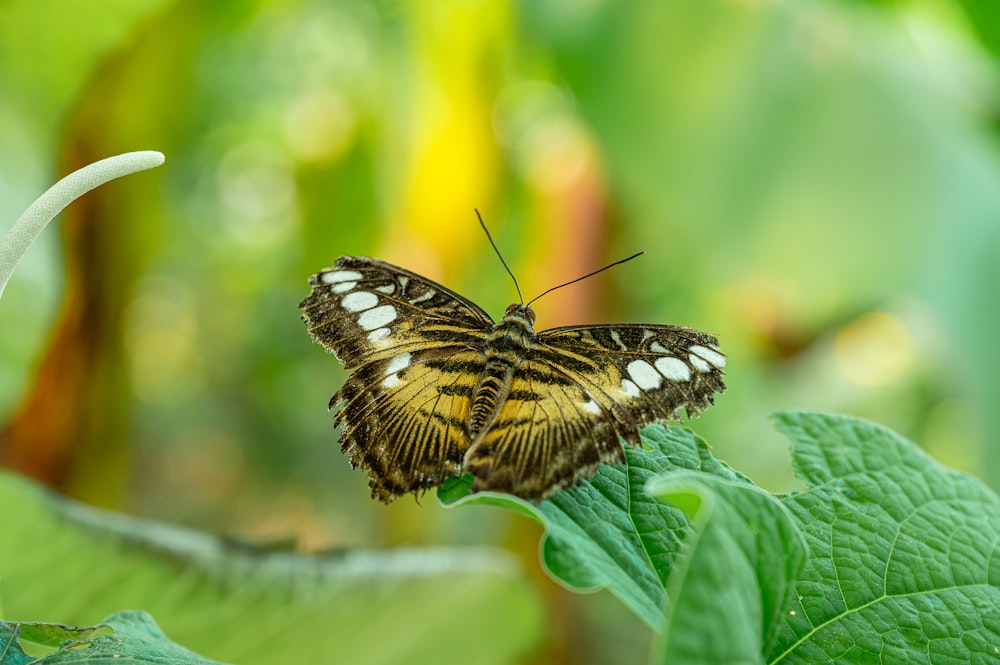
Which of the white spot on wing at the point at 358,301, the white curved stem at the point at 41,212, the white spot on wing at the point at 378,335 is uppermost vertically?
the white curved stem at the point at 41,212

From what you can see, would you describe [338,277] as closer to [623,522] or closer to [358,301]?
[358,301]

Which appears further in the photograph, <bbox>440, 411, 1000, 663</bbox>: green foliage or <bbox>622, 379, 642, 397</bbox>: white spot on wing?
<bbox>622, 379, 642, 397</bbox>: white spot on wing

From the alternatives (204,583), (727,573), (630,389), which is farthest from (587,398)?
(204,583)

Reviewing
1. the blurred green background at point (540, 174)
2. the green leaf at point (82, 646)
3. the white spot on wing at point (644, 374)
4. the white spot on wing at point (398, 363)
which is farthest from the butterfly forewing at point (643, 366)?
the blurred green background at point (540, 174)

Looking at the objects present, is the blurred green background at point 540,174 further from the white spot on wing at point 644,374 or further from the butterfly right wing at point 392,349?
the white spot on wing at point 644,374

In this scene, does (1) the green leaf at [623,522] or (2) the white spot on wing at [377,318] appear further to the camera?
(2) the white spot on wing at [377,318]

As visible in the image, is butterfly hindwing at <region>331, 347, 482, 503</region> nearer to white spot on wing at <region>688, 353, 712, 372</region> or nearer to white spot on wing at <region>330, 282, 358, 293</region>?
white spot on wing at <region>330, 282, 358, 293</region>

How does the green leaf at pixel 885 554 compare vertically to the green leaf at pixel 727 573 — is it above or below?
below

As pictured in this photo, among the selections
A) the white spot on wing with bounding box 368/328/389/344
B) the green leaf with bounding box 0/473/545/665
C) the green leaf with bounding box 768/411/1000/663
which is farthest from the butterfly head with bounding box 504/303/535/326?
the green leaf with bounding box 0/473/545/665
